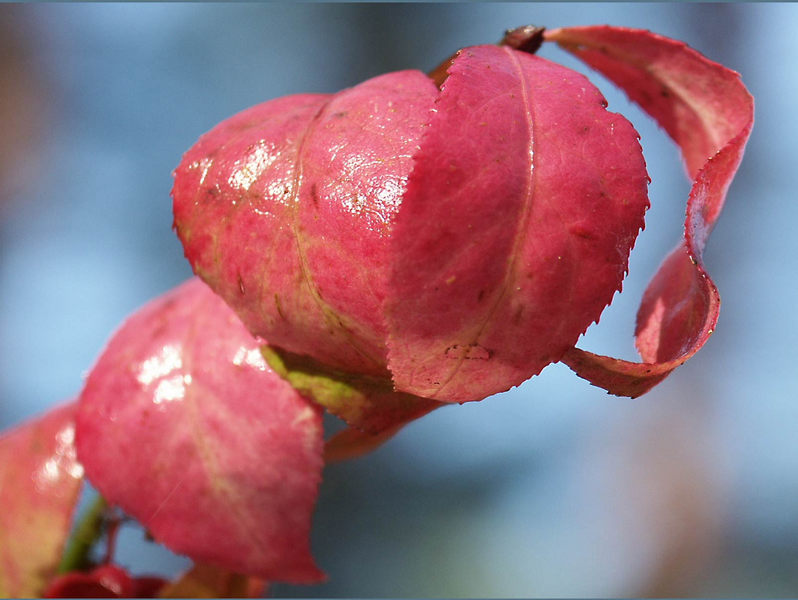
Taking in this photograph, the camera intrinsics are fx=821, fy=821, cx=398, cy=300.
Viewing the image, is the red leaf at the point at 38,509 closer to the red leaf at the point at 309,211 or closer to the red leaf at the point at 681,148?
the red leaf at the point at 309,211

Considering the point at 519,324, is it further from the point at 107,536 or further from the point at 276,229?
the point at 107,536

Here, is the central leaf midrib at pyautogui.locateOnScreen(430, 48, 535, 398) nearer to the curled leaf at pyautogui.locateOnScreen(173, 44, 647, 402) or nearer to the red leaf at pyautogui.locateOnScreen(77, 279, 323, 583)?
the curled leaf at pyautogui.locateOnScreen(173, 44, 647, 402)

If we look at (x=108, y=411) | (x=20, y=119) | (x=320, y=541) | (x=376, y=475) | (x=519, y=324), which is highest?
(x=519, y=324)

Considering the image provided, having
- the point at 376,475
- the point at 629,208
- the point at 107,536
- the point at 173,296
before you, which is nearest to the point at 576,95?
the point at 629,208

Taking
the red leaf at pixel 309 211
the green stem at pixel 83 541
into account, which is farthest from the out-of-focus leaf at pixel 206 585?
the red leaf at pixel 309 211

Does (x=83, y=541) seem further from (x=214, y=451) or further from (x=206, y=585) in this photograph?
(x=214, y=451)
